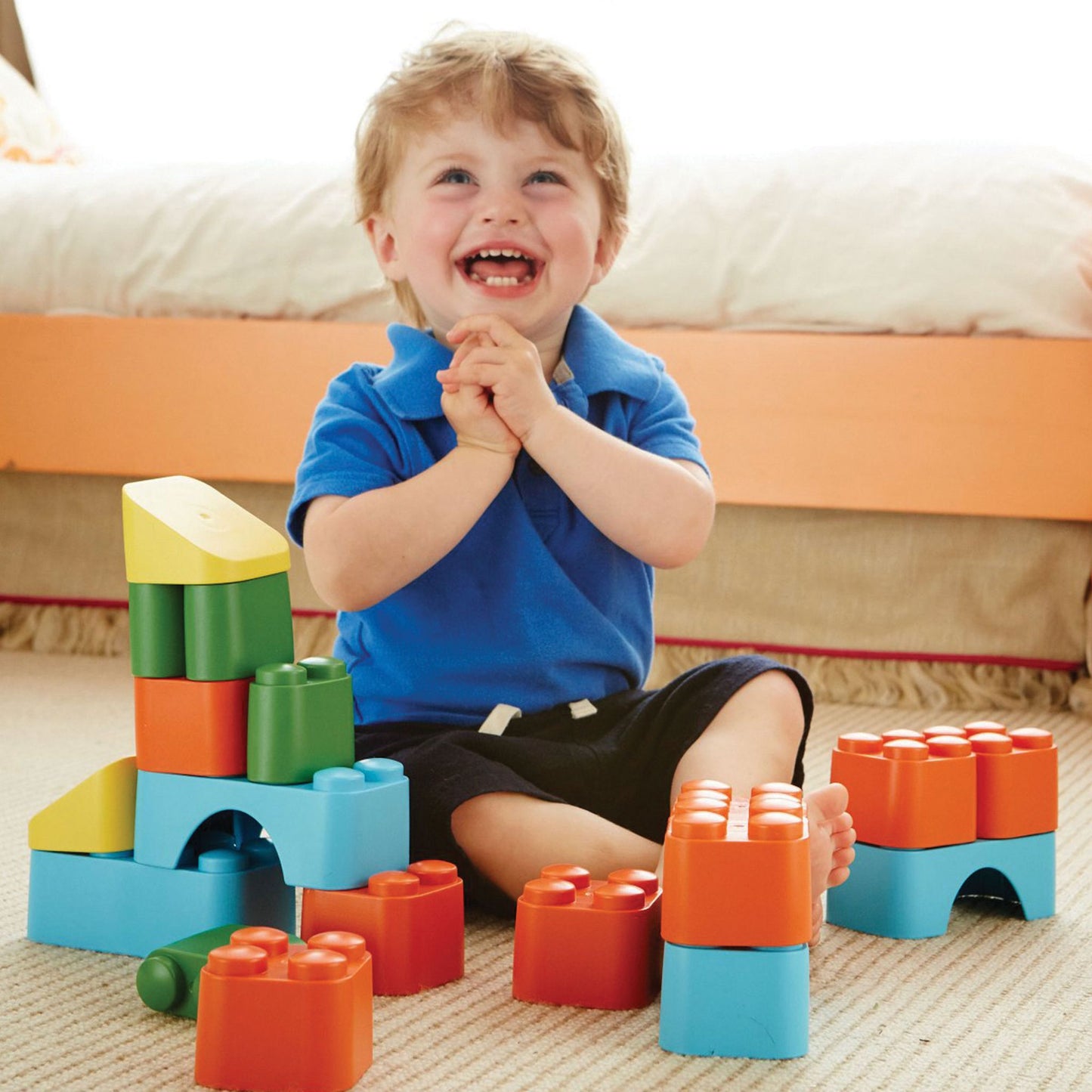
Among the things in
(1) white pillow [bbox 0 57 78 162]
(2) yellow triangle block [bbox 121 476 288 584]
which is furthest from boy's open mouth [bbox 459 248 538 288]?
(1) white pillow [bbox 0 57 78 162]

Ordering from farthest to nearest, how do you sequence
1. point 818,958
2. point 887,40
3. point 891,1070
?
1. point 887,40
2. point 818,958
3. point 891,1070

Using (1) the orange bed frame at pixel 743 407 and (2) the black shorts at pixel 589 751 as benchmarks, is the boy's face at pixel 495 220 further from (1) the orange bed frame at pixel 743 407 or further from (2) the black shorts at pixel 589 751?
(1) the orange bed frame at pixel 743 407

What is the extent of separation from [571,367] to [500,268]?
0.10m

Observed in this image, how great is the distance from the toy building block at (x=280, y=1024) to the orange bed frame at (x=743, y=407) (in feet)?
3.34

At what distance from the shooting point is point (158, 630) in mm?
801

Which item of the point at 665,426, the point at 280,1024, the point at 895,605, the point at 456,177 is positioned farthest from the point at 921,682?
the point at 280,1024

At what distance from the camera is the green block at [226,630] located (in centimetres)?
79

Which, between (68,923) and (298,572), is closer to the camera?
(68,923)

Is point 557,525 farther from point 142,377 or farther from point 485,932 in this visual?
point 142,377

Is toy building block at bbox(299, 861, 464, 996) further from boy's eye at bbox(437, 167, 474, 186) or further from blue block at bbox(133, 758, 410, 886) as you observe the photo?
boy's eye at bbox(437, 167, 474, 186)

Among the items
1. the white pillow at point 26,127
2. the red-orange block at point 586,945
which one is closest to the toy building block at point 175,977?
the red-orange block at point 586,945

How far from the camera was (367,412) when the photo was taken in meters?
1.03

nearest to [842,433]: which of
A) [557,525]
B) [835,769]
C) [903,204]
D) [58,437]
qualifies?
[903,204]

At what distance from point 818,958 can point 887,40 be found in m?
1.91
